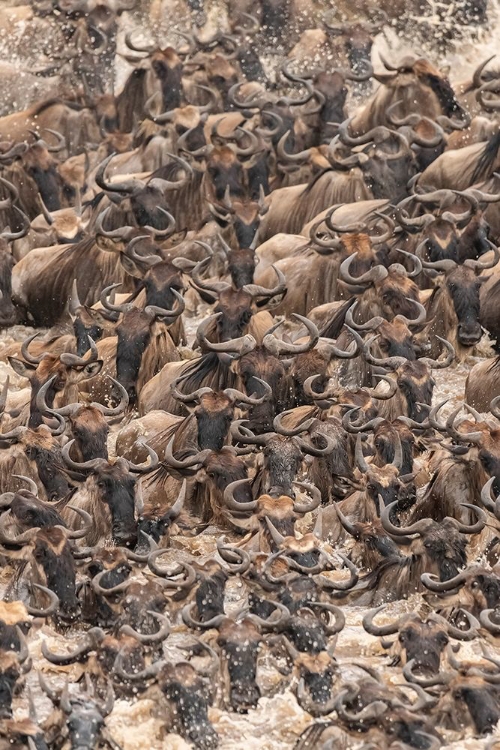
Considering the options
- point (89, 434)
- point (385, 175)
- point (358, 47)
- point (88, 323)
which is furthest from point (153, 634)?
point (358, 47)

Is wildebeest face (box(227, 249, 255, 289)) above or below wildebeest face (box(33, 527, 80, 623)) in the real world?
below

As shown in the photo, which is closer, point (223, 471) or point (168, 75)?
point (223, 471)

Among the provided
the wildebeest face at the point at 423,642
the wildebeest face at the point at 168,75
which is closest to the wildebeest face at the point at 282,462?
the wildebeest face at the point at 423,642

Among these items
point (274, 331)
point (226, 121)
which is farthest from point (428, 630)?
point (226, 121)

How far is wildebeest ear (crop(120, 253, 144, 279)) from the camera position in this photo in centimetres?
1580

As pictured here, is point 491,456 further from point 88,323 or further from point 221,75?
point 221,75

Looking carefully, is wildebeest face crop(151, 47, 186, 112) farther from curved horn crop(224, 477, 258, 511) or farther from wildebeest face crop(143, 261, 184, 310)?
curved horn crop(224, 477, 258, 511)

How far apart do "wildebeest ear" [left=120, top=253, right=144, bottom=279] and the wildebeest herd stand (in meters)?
0.12

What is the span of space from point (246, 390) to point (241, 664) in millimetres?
3815

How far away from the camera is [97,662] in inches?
408

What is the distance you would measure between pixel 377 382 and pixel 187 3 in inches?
366

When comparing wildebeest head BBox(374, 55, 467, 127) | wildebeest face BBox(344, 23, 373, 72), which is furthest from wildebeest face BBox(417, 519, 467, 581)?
wildebeest face BBox(344, 23, 373, 72)

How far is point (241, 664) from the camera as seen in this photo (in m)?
10.4

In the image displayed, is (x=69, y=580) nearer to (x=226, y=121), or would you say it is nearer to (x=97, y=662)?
(x=97, y=662)
